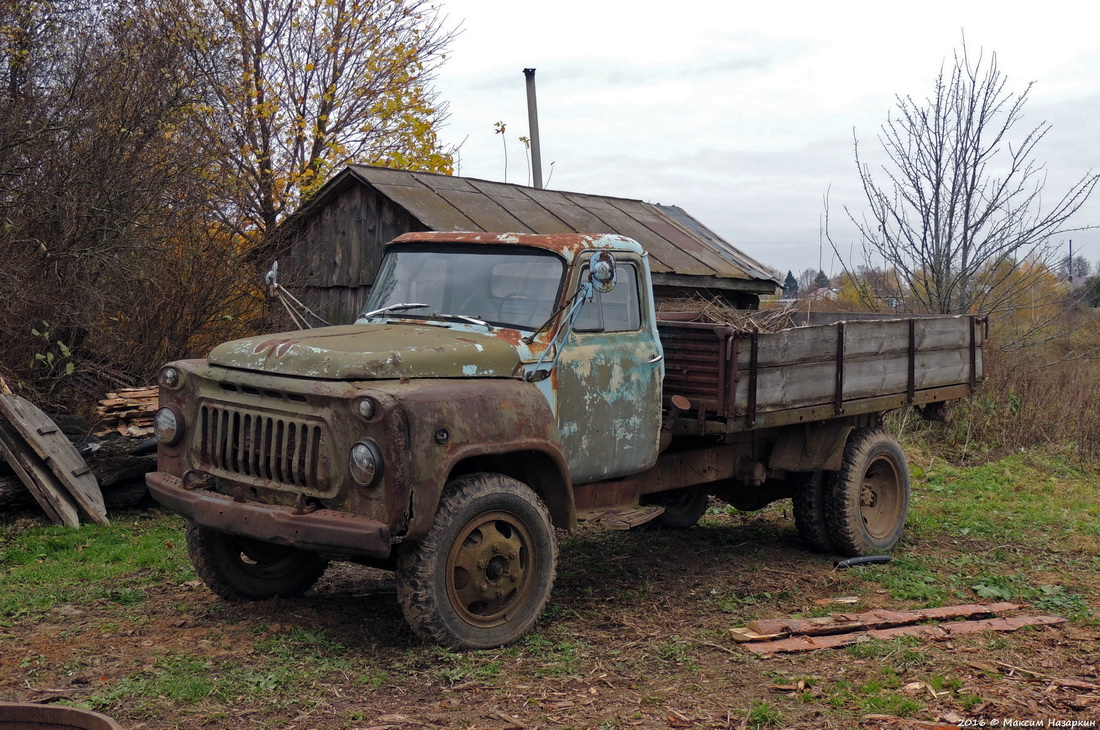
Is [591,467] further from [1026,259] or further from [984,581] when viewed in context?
[1026,259]

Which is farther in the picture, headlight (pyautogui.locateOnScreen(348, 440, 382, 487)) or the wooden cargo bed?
the wooden cargo bed

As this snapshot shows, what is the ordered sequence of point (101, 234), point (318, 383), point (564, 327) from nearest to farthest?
point (318, 383) → point (564, 327) → point (101, 234)

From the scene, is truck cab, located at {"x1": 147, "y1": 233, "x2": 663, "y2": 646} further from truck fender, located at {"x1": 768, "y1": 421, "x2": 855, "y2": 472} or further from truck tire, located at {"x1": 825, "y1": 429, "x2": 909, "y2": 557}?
truck tire, located at {"x1": 825, "y1": 429, "x2": 909, "y2": 557}

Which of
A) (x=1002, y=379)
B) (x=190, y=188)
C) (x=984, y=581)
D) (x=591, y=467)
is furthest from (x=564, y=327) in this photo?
(x=1002, y=379)

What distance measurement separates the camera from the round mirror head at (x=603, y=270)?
532cm

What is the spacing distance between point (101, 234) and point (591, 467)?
6640mm

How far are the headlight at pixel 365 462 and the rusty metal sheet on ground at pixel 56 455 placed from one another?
4.13 meters

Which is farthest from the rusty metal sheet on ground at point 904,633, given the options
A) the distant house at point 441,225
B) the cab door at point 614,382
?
the distant house at point 441,225

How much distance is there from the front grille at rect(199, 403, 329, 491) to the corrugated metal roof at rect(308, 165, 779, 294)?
5.46m

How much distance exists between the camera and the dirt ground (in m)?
4.10

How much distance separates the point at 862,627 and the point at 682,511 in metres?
2.84

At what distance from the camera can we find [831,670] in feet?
15.6

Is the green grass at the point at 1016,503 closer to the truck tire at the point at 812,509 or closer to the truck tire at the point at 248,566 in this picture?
the truck tire at the point at 812,509

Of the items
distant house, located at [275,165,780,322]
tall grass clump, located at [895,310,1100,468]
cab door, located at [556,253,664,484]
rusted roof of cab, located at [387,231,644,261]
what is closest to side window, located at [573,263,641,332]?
cab door, located at [556,253,664,484]
